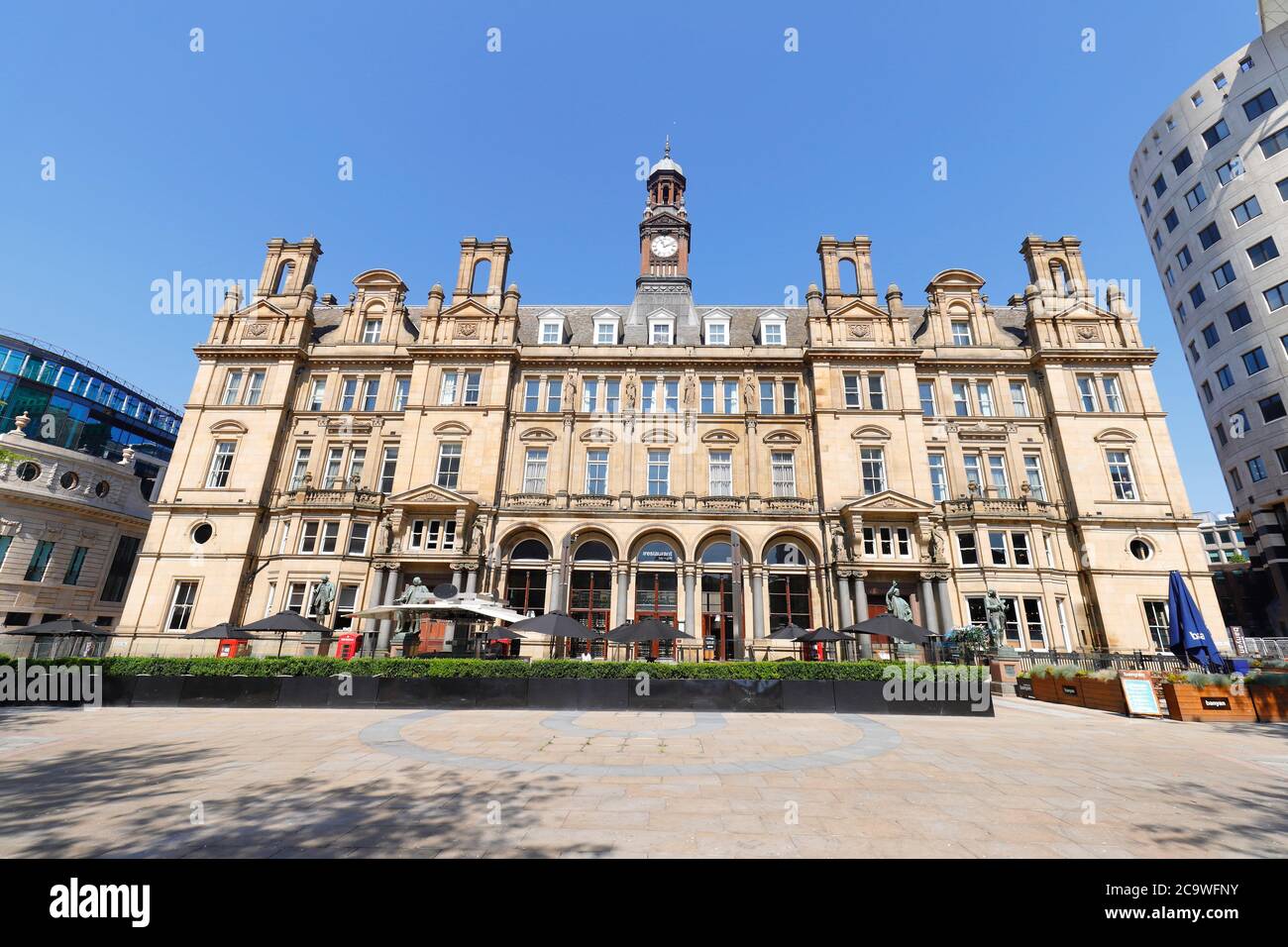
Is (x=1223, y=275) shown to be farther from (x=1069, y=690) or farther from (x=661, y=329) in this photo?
(x=661, y=329)

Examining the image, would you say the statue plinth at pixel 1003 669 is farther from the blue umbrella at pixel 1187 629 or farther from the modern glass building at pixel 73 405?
the modern glass building at pixel 73 405

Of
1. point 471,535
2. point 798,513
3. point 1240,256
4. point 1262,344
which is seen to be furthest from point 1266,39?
point 471,535

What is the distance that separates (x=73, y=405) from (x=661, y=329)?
6289 centimetres

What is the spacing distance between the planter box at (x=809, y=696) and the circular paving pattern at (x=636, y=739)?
324 mm

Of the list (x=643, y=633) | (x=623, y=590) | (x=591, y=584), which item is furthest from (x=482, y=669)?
(x=591, y=584)

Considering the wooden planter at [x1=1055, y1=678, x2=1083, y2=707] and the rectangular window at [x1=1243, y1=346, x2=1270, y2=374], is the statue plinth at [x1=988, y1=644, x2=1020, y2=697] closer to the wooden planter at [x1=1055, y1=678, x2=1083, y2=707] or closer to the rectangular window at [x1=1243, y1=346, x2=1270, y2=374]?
the wooden planter at [x1=1055, y1=678, x2=1083, y2=707]

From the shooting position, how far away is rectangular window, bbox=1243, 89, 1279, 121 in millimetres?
41781

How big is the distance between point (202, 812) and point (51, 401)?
71941 millimetres

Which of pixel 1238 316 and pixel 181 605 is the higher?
pixel 1238 316

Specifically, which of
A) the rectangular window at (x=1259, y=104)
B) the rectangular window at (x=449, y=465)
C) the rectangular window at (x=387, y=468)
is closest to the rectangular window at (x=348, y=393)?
the rectangular window at (x=387, y=468)

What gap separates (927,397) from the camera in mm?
33625

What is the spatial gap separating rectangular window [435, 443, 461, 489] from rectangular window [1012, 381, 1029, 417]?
34.1 metres

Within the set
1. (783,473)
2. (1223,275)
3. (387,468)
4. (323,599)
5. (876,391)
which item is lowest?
(323,599)

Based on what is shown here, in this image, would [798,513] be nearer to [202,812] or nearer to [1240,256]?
[202,812]
